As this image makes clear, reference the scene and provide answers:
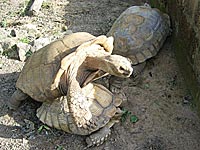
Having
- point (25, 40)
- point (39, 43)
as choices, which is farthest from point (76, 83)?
point (25, 40)

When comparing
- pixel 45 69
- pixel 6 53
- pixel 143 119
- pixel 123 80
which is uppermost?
pixel 45 69

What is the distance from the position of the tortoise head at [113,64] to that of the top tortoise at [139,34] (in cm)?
80

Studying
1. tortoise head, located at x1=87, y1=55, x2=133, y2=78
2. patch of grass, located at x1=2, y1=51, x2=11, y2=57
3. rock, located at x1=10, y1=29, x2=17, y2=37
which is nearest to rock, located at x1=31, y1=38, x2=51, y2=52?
patch of grass, located at x1=2, y1=51, x2=11, y2=57

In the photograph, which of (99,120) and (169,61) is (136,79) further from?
(99,120)

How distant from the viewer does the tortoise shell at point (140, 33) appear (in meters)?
5.06

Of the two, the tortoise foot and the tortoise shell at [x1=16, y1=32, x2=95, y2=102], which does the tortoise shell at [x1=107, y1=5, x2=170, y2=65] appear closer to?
the tortoise shell at [x1=16, y1=32, x2=95, y2=102]

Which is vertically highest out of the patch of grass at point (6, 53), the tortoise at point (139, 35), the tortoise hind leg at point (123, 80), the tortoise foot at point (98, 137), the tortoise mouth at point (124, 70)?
the tortoise mouth at point (124, 70)

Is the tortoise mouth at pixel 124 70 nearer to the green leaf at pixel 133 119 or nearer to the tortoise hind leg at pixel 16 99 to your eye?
the green leaf at pixel 133 119

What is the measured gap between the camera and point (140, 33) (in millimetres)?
5145

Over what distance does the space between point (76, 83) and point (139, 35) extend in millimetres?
1368

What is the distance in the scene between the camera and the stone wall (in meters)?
4.52

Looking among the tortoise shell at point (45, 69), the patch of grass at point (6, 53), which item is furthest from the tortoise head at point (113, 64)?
the patch of grass at point (6, 53)

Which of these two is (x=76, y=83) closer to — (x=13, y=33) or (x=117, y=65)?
(x=117, y=65)

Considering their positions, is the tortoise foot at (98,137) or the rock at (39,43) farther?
the rock at (39,43)
